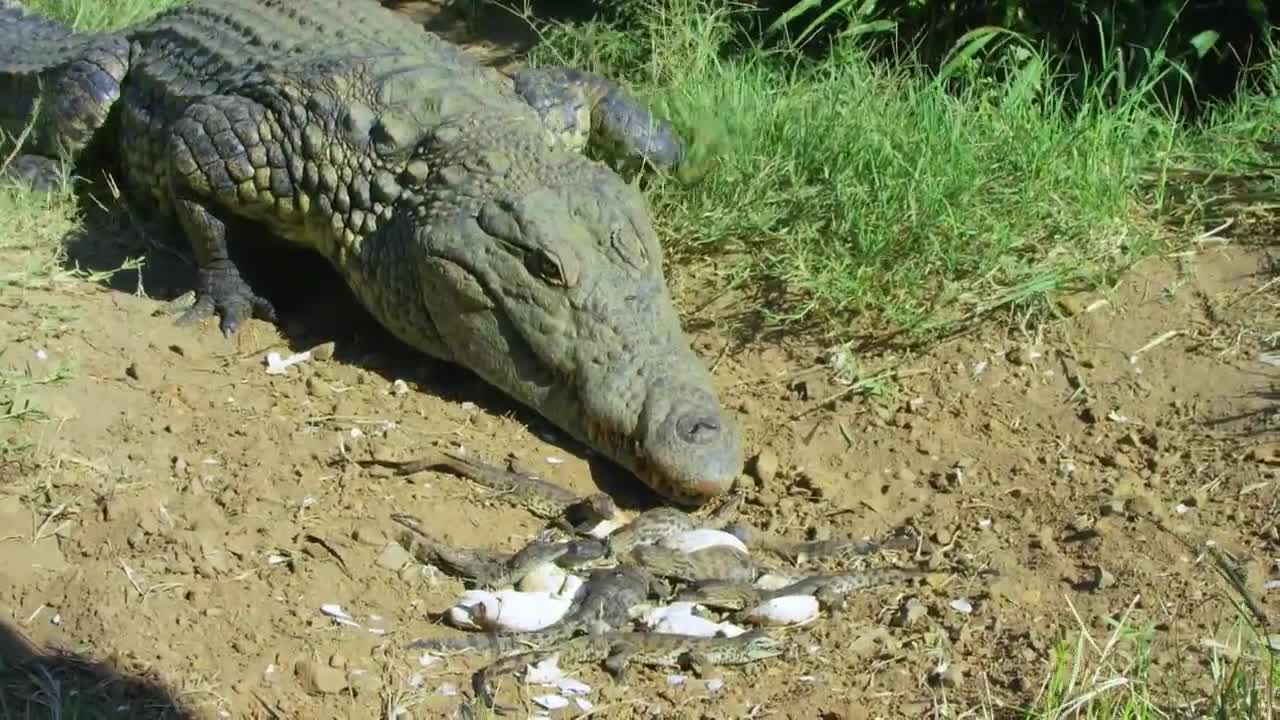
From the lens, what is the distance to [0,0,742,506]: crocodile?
466cm

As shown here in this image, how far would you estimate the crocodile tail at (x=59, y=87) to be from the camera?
20.0ft

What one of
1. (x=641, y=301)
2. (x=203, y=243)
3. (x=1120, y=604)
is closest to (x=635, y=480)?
(x=641, y=301)

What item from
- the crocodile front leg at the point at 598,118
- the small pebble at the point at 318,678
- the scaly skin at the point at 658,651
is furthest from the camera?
the crocodile front leg at the point at 598,118

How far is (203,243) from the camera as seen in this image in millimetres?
5426

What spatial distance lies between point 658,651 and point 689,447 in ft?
2.83

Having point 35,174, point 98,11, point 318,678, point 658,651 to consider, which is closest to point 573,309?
point 658,651

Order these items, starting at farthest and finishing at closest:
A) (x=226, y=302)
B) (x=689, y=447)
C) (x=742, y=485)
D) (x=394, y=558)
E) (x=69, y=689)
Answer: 1. (x=226, y=302)
2. (x=742, y=485)
3. (x=689, y=447)
4. (x=394, y=558)
5. (x=69, y=689)

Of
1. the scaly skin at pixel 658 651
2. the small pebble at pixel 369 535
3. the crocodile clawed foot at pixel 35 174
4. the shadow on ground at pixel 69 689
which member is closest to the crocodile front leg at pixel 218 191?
the crocodile clawed foot at pixel 35 174

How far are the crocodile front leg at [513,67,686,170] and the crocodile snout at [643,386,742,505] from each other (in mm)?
1531

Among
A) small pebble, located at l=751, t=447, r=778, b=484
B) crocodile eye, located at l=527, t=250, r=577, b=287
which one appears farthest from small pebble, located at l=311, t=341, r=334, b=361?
small pebble, located at l=751, t=447, r=778, b=484

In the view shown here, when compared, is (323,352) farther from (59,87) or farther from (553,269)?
(59,87)

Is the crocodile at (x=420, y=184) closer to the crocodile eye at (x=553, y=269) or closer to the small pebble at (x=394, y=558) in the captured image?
the crocodile eye at (x=553, y=269)

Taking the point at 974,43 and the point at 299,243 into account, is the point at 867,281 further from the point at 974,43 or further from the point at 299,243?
the point at 299,243

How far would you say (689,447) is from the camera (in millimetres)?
4367
